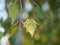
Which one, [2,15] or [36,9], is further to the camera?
[2,15]

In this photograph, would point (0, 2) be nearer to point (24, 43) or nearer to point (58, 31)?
point (24, 43)

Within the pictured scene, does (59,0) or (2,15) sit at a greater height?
(59,0)

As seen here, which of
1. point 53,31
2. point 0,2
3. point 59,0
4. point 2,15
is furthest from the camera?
point 53,31

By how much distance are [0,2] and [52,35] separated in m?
0.84

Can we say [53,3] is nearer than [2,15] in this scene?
No

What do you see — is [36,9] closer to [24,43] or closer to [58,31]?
[24,43]

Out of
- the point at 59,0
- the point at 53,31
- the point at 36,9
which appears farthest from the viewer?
the point at 53,31

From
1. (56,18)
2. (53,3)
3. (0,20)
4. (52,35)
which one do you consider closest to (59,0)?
(53,3)

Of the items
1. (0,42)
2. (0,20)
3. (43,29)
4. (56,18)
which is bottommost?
(0,42)

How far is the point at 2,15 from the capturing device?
141 centimetres

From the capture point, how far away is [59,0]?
1.85 m

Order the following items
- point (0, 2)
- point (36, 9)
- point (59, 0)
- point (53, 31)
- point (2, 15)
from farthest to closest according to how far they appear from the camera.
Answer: point (53, 31)
point (59, 0)
point (2, 15)
point (0, 2)
point (36, 9)

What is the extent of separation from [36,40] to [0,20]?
18.9 inches

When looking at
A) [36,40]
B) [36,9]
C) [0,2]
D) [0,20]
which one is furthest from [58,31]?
[36,9]
